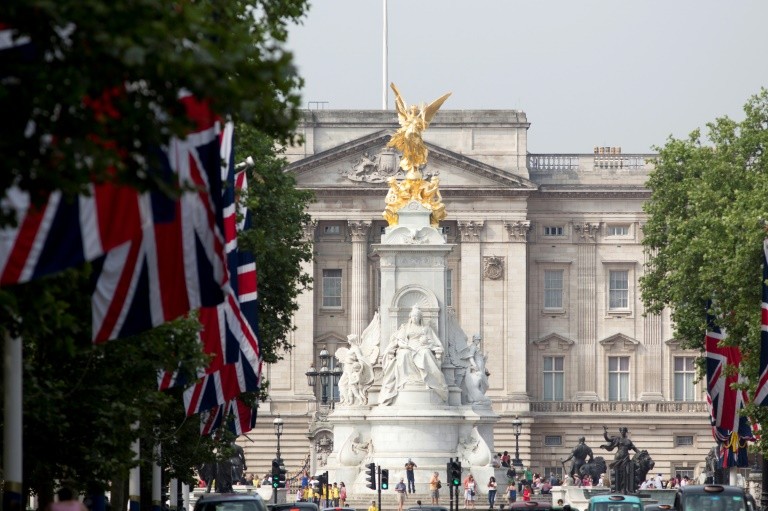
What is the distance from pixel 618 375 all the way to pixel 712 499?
7617cm

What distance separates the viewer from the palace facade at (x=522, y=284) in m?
113

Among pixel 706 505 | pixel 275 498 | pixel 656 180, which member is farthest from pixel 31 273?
pixel 656 180

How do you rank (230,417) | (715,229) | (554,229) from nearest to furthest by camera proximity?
(230,417), (715,229), (554,229)

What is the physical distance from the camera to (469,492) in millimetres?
69438

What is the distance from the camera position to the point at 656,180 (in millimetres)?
74188

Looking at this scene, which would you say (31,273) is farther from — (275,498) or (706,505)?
(275,498)

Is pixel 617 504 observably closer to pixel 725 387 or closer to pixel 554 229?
pixel 725 387

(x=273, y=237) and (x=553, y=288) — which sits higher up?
(x=553, y=288)

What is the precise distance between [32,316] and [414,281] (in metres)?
54.8

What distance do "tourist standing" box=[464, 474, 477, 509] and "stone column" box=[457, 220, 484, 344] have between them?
A: 43644 mm

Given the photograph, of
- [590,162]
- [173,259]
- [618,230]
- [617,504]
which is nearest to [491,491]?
[617,504]

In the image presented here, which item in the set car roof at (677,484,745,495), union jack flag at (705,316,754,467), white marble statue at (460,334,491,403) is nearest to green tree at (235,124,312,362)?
union jack flag at (705,316,754,467)

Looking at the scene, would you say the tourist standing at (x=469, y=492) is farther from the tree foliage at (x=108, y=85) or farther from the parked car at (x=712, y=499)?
the tree foliage at (x=108, y=85)

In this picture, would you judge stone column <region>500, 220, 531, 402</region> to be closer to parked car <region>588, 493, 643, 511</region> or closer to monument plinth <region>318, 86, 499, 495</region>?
monument plinth <region>318, 86, 499, 495</region>
